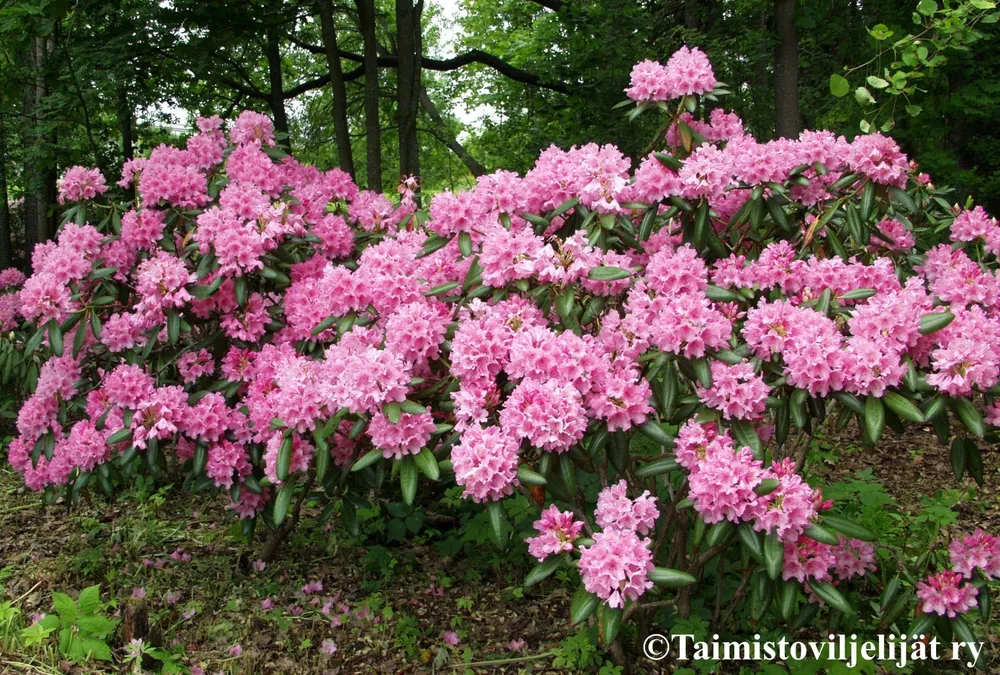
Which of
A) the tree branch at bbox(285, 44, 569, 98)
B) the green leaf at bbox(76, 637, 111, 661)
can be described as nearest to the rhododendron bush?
the green leaf at bbox(76, 637, 111, 661)

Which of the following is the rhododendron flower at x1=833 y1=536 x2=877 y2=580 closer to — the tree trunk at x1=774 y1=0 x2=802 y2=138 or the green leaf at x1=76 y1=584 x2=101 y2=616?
the green leaf at x1=76 y1=584 x2=101 y2=616


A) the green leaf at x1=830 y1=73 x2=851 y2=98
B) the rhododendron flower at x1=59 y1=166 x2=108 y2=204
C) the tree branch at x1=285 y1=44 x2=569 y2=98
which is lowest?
the rhododendron flower at x1=59 y1=166 x2=108 y2=204

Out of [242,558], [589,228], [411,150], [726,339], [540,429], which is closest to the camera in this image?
[540,429]

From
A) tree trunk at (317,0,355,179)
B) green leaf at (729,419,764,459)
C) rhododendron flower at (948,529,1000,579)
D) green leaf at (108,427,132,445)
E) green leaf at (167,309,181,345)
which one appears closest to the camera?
green leaf at (729,419,764,459)

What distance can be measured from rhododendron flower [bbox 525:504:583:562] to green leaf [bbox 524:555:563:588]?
0.02 meters

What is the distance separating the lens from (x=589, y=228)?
2.49 metres

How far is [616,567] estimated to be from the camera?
1.88 meters

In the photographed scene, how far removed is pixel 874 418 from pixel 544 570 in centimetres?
86

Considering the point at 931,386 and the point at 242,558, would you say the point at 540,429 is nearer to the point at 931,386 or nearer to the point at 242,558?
the point at 931,386

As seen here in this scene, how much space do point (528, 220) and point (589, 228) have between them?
21 cm

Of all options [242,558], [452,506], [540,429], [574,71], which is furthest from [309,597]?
[574,71]

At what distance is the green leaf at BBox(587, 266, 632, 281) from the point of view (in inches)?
84.5

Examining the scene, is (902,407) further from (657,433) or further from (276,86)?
(276,86)

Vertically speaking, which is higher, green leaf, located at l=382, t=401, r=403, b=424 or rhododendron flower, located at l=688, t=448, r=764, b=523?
green leaf, located at l=382, t=401, r=403, b=424
